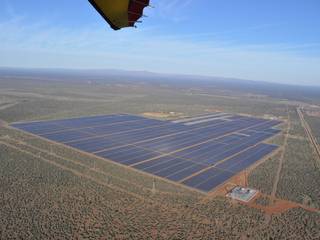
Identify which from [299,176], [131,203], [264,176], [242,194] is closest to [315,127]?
[299,176]

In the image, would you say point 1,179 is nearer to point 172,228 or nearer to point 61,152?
point 61,152

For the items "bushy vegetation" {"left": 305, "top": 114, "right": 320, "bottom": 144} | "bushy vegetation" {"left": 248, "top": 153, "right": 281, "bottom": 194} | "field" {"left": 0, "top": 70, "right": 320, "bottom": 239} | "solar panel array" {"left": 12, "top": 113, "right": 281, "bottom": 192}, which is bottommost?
"field" {"left": 0, "top": 70, "right": 320, "bottom": 239}

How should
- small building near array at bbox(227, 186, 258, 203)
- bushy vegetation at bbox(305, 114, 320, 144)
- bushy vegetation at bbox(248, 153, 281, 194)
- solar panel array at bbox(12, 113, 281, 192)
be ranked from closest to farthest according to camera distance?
1. small building near array at bbox(227, 186, 258, 203)
2. bushy vegetation at bbox(248, 153, 281, 194)
3. solar panel array at bbox(12, 113, 281, 192)
4. bushy vegetation at bbox(305, 114, 320, 144)

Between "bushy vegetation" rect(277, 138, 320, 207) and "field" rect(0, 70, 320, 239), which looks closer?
"field" rect(0, 70, 320, 239)

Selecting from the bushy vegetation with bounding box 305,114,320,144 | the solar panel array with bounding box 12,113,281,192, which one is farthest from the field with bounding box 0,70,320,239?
the bushy vegetation with bounding box 305,114,320,144

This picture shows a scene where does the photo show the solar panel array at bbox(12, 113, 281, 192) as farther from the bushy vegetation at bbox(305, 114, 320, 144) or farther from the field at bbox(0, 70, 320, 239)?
the bushy vegetation at bbox(305, 114, 320, 144)

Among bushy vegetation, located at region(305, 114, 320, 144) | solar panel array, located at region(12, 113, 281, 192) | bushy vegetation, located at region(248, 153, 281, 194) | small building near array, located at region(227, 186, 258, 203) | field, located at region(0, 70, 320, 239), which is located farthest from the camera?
bushy vegetation, located at region(305, 114, 320, 144)

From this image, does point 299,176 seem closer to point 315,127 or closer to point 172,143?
point 172,143

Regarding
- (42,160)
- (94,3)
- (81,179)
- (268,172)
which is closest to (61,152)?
(42,160)

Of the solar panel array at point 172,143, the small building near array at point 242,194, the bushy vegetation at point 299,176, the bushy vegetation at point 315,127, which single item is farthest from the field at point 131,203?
the bushy vegetation at point 315,127
